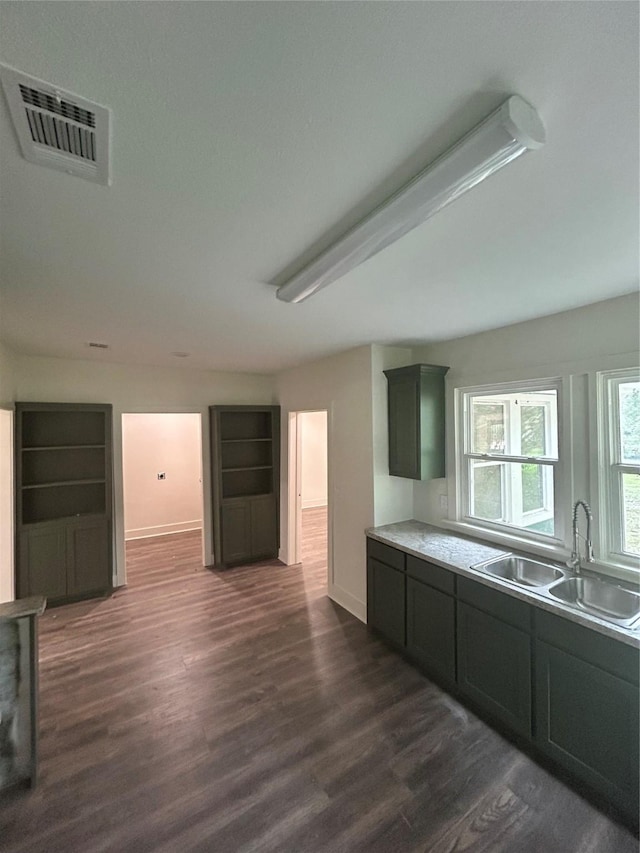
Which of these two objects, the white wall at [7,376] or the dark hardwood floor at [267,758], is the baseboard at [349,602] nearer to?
the dark hardwood floor at [267,758]

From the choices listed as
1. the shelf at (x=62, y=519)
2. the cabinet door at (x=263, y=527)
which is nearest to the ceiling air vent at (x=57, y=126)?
the shelf at (x=62, y=519)

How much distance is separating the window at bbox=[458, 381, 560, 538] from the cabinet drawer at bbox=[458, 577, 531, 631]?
694 millimetres

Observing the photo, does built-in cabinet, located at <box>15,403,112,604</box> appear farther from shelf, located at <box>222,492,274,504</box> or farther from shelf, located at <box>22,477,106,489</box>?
shelf, located at <box>222,492,274,504</box>

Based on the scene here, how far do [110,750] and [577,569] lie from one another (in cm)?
306

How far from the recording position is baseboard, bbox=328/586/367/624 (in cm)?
344

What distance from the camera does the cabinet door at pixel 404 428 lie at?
313 centimetres

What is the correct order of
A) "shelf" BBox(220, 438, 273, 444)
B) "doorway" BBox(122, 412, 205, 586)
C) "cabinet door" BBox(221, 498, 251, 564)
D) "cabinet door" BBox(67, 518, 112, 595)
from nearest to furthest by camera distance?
"cabinet door" BBox(67, 518, 112, 595) → "cabinet door" BBox(221, 498, 251, 564) → "shelf" BBox(220, 438, 273, 444) → "doorway" BBox(122, 412, 205, 586)

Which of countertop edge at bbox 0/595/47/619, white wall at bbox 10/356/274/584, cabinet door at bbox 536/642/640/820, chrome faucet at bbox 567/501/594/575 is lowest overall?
cabinet door at bbox 536/642/640/820

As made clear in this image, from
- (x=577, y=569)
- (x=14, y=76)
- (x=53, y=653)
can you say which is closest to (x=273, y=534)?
(x=53, y=653)

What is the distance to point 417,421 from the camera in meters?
3.11

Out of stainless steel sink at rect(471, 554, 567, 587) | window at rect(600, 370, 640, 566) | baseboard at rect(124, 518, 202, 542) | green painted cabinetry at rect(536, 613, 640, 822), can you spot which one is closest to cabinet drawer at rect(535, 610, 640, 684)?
green painted cabinetry at rect(536, 613, 640, 822)

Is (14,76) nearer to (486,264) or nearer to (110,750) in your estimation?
(486,264)

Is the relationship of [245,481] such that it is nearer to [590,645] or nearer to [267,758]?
[267,758]

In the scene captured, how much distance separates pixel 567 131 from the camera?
94cm
